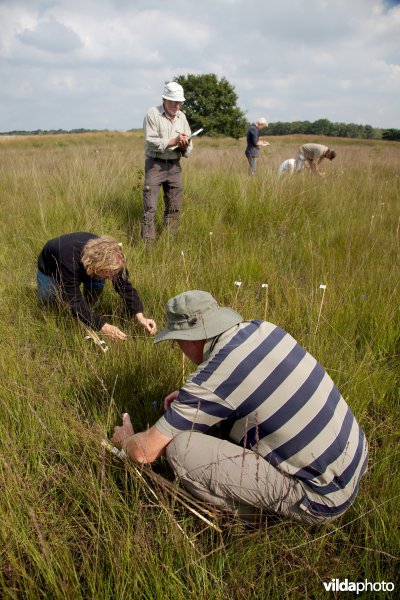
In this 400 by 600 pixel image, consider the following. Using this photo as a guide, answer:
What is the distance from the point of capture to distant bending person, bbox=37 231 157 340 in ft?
8.18

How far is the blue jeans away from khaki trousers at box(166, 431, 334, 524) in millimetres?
1638

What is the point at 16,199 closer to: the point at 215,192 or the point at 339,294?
A: the point at 215,192

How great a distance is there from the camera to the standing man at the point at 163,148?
13.7 ft

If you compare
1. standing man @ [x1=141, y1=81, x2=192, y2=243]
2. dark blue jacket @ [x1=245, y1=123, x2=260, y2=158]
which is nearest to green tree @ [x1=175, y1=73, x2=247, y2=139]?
dark blue jacket @ [x1=245, y1=123, x2=260, y2=158]

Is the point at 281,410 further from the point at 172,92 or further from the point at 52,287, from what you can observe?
the point at 172,92

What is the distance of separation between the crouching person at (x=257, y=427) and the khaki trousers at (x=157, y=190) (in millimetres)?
2850

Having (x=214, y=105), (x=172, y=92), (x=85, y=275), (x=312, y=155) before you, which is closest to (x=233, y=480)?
(x=85, y=275)

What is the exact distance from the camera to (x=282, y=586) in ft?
3.98

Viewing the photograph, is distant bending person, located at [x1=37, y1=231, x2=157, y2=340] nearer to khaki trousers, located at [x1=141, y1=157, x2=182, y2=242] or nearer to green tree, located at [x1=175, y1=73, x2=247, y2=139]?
khaki trousers, located at [x1=141, y1=157, x2=182, y2=242]

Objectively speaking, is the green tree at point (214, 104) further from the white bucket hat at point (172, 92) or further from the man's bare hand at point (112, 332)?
the man's bare hand at point (112, 332)

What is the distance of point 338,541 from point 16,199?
17.6ft

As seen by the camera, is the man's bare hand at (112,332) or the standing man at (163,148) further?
the standing man at (163,148)

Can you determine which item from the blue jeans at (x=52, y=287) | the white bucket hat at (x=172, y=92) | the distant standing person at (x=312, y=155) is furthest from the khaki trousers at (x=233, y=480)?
the distant standing person at (x=312, y=155)

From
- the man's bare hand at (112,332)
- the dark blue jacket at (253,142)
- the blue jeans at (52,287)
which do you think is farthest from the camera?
the dark blue jacket at (253,142)
